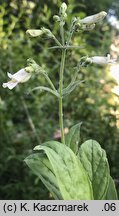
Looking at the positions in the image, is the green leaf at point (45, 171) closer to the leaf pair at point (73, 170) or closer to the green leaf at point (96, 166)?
the leaf pair at point (73, 170)

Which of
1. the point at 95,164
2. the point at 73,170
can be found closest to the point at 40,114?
the point at 95,164

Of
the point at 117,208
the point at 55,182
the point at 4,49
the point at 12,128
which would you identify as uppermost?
the point at 4,49

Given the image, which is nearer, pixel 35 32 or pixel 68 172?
pixel 68 172

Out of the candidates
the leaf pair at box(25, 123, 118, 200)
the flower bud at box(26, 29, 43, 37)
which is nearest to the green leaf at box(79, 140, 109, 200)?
the leaf pair at box(25, 123, 118, 200)

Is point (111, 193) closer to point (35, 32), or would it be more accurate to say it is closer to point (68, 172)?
point (68, 172)

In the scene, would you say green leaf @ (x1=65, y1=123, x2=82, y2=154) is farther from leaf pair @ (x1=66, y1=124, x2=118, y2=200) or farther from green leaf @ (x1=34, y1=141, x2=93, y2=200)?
green leaf @ (x1=34, y1=141, x2=93, y2=200)

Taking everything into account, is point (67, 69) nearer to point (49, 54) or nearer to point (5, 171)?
point (49, 54)

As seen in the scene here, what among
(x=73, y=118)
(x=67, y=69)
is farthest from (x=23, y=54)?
(x=73, y=118)
